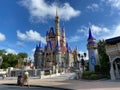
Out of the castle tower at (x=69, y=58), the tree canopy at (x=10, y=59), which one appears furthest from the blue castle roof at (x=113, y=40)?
the castle tower at (x=69, y=58)

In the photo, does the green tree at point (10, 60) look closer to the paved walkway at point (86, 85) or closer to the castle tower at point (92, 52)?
the castle tower at point (92, 52)

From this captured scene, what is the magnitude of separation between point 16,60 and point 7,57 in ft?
14.2

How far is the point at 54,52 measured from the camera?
98062 mm

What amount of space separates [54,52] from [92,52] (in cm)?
5014

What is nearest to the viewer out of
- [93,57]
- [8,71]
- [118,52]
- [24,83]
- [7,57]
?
[24,83]

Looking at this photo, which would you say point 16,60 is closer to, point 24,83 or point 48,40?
point 48,40

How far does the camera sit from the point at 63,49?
103m

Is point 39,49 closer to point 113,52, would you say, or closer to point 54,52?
point 54,52

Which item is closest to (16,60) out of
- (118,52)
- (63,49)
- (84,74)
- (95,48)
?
(63,49)

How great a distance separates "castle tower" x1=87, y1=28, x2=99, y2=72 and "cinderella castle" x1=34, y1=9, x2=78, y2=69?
42.1 metres

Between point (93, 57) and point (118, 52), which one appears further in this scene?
point (93, 57)

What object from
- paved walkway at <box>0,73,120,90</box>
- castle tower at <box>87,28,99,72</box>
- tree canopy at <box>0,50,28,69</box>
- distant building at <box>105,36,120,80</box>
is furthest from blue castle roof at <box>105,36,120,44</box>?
tree canopy at <box>0,50,28,69</box>

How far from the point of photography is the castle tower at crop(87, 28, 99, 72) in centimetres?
4692

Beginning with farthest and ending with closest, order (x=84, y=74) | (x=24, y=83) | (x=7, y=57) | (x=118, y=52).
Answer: (x=7, y=57) → (x=84, y=74) → (x=118, y=52) → (x=24, y=83)
